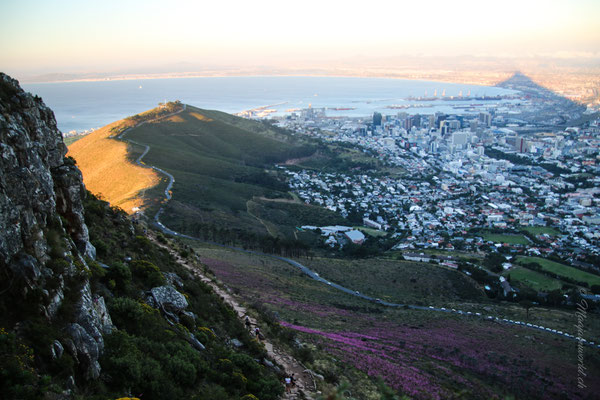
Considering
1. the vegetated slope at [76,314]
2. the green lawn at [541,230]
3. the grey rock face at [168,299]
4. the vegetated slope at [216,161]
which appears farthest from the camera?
the green lawn at [541,230]

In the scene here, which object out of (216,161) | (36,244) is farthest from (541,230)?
(36,244)

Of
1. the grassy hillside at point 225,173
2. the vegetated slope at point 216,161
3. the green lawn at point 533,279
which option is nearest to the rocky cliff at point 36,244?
the vegetated slope at point 216,161

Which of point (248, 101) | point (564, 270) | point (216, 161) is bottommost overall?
point (564, 270)

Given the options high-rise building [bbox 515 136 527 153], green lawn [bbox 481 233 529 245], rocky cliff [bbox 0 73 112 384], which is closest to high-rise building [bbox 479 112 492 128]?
high-rise building [bbox 515 136 527 153]

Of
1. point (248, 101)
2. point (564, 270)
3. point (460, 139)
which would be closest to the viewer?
point (564, 270)

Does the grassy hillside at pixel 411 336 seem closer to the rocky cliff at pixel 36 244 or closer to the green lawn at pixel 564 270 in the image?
the rocky cliff at pixel 36 244

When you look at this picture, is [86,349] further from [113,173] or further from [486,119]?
[486,119]

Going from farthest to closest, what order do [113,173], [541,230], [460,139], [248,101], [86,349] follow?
[248,101]
[460,139]
[541,230]
[113,173]
[86,349]

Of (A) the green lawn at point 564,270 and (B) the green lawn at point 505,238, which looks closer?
(A) the green lawn at point 564,270
